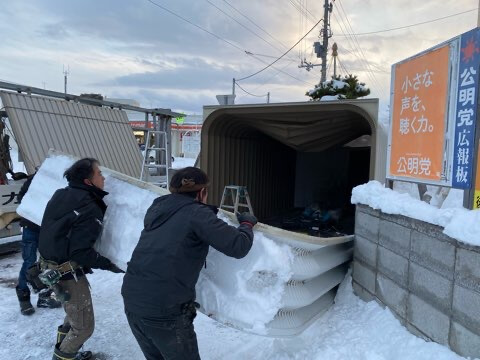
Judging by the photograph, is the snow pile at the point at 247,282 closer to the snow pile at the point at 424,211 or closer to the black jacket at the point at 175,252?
the black jacket at the point at 175,252

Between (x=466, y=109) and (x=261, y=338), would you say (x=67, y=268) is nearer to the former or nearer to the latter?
(x=261, y=338)

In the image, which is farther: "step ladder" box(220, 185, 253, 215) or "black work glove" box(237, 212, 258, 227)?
"step ladder" box(220, 185, 253, 215)

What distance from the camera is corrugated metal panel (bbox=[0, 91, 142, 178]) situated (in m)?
6.38

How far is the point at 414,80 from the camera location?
123 inches

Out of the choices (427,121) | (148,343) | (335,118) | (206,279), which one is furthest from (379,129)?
(148,343)

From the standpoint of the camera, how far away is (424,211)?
2549mm

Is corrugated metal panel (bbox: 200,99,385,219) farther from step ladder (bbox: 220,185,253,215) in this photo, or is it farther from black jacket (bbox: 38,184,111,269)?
black jacket (bbox: 38,184,111,269)

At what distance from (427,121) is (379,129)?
2519 millimetres

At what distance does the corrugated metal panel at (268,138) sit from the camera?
660 cm

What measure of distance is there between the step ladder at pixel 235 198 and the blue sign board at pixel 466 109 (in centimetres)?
573

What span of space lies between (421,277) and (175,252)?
1622mm

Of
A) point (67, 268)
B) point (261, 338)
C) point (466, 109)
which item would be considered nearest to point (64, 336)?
point (67, 268)

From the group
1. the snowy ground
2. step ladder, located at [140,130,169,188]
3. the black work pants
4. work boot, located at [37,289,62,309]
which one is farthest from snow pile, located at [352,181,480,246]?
step ladder, located at [140,130,169,188]

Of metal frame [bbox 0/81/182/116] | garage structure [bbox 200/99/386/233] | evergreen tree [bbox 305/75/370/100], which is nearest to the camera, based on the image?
metal frame [bbox 0/81/182/116]
